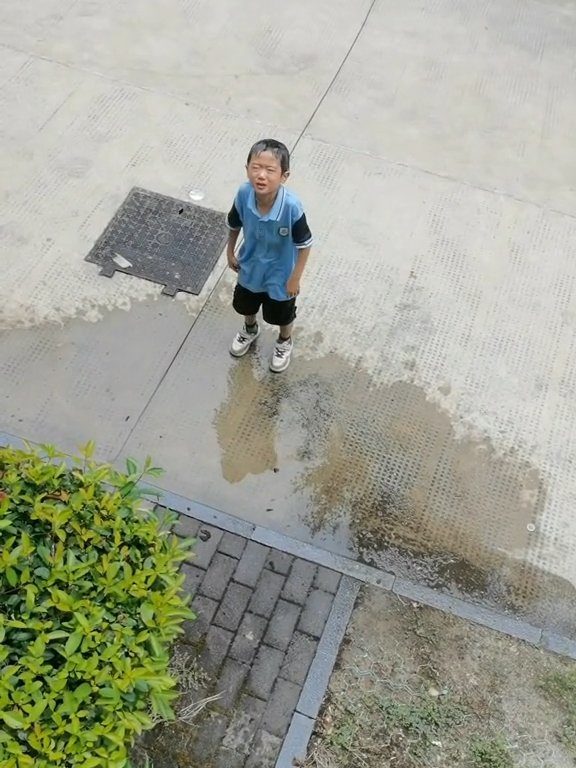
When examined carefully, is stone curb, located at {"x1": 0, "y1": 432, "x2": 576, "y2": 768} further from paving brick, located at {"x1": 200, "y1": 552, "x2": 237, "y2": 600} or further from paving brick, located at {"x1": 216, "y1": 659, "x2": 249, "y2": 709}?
paving brick, located at {"x1": 216, "y1": 659, "x2": 249, "y2": 709}

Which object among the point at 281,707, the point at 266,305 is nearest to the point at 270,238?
the point at 266,305

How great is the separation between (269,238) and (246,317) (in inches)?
34.3

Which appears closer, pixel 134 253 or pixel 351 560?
pixel 351 560

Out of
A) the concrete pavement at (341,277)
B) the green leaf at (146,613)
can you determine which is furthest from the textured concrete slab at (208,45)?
the green leaf at (146,613)

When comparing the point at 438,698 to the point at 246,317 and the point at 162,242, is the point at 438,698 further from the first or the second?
the point at 162,242

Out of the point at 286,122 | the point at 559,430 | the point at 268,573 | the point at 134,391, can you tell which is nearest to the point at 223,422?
the point at 134,391

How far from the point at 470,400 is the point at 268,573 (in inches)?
68.2

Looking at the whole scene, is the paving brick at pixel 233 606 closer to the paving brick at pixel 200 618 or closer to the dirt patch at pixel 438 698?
the paving brick at pixel 200 618

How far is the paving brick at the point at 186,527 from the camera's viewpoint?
3.62 metres

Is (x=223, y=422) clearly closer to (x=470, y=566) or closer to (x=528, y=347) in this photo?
(x=470, y=566)

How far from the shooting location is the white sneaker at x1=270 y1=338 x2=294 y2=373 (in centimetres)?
422

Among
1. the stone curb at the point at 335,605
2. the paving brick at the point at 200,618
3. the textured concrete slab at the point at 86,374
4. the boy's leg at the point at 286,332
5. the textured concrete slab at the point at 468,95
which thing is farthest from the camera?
the textured concrete slab at the point at 468,95

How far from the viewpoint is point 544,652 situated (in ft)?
11.2

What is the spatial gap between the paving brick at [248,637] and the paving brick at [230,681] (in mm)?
34
